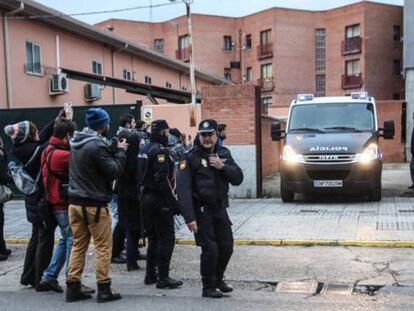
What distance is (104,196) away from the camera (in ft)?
18.6

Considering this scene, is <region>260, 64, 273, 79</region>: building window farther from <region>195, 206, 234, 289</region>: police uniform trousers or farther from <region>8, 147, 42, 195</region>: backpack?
<region>195, 206, 234, 289</region>: police uniform trousers

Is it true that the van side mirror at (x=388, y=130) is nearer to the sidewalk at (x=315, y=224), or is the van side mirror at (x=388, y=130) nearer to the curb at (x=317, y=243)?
the sidewalk at (x=315, y=224)

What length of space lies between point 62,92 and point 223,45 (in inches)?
1561

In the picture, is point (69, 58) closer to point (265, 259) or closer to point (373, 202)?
point (373, 202)

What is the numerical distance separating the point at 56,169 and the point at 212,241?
70.3 inches

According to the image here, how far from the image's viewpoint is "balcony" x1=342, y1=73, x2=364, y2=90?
48800 mm

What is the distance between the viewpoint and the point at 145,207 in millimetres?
6219

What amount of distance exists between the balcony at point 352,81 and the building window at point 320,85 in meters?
2.88

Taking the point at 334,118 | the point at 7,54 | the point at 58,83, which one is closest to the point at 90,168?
the point at 334,118

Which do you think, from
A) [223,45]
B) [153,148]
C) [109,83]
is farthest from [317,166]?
[223,45]

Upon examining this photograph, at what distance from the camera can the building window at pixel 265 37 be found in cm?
5244

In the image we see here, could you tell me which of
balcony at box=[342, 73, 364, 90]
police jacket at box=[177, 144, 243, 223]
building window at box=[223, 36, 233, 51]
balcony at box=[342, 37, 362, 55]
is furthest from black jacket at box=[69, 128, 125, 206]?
building window at box=[223, 36, 233, 51]

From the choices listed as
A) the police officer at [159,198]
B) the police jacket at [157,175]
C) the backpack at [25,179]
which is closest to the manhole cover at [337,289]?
the police officer at [159,198]

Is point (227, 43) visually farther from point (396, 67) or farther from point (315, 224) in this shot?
point (315, 224)
